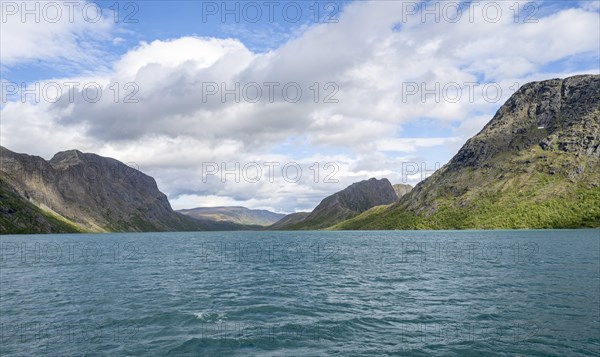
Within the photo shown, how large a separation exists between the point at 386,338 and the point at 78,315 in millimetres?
31523

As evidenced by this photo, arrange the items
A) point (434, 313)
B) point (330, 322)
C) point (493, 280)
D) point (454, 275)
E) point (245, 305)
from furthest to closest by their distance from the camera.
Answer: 1. point (454, 275)
2. point (493, 280)
3. point (245, 305)
4. point (434, 313)
5. point (330, 322)

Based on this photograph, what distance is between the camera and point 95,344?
30.4 m

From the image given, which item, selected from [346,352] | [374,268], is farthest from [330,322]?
[374,268]

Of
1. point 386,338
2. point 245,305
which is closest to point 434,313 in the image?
point 386,338

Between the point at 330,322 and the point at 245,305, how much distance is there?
12725 millimetres

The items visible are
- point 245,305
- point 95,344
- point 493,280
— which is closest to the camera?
point 95,344

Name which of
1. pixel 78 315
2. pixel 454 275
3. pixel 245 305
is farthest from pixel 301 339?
pixel 454 275

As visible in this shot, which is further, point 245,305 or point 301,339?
point 245,305

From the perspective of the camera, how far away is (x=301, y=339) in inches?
1223

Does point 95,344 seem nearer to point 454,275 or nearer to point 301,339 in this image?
point 301,339

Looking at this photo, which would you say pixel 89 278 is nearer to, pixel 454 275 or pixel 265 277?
pixel 265 277

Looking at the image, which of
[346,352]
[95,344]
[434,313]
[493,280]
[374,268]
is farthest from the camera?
[374,268]

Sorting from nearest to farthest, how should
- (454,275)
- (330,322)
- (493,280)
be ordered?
(330,322)
(493,280)
(454,275)

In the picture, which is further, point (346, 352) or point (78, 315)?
point (78, 315)
